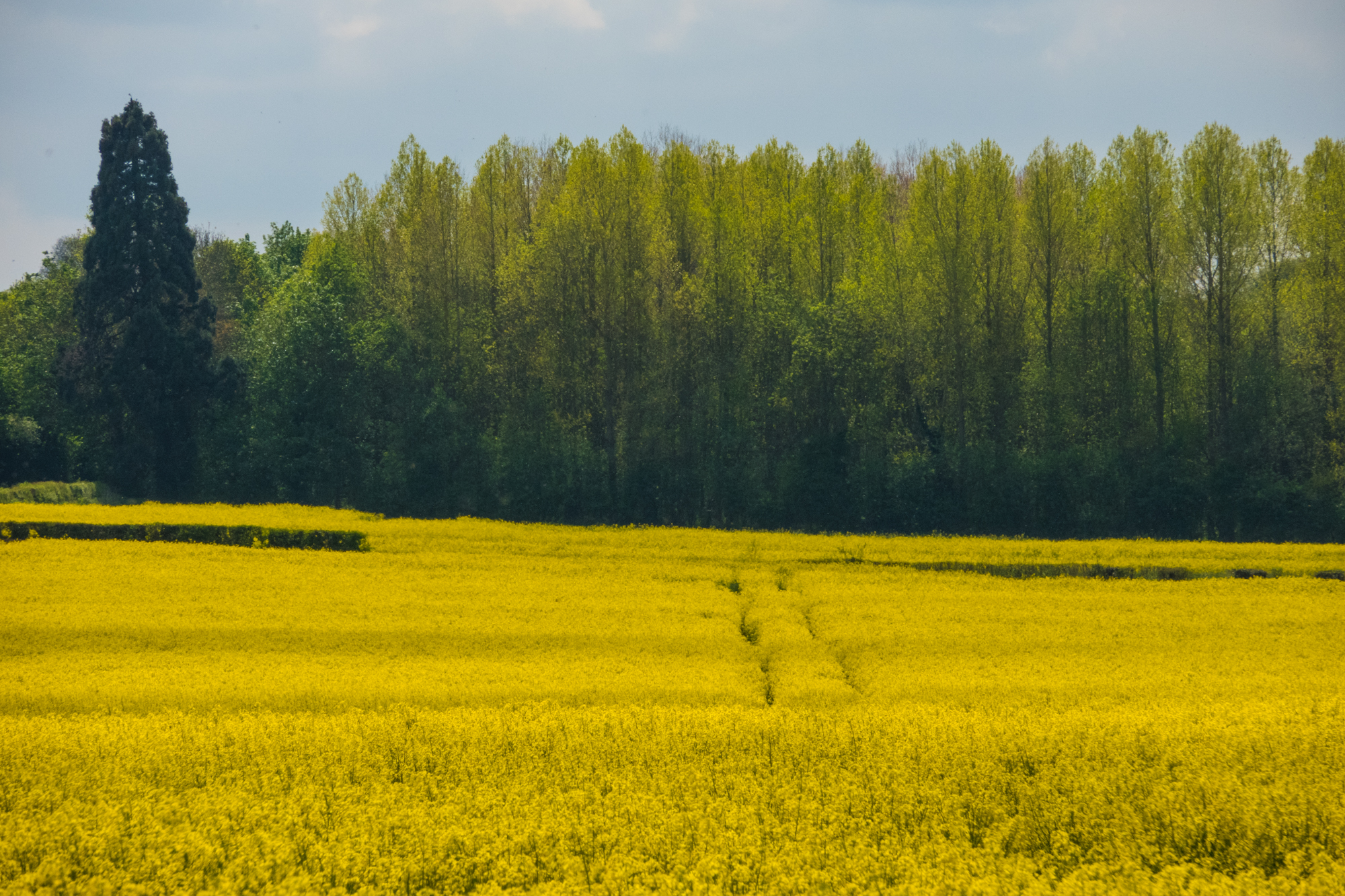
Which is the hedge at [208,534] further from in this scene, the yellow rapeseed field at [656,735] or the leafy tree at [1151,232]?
the leafy tree at [1151,232]

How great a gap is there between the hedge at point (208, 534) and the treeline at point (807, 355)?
15909 mm

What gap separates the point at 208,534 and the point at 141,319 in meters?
23.0

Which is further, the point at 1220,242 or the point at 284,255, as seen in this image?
the point at 284,255

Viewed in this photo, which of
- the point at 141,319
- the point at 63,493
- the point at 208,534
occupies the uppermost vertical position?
the point at 141,319

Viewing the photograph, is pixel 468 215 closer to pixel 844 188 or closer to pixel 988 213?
pixel 844 188

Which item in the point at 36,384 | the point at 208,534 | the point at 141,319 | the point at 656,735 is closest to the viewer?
the point at 656,735

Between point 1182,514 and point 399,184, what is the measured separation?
140 feet

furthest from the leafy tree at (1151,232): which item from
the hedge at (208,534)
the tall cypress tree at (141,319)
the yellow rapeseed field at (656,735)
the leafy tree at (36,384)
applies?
the leafy tree at (36,384)

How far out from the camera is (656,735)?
7840mm

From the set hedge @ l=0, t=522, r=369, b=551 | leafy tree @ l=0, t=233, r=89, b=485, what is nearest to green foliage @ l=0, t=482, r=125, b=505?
leafy tree @ l=0, t=233, r=89, b=485

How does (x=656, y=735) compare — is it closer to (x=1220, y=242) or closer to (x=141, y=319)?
(x=1220, y=242)

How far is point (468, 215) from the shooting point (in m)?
44.7

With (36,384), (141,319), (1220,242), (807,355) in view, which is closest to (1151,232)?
(1220,242)

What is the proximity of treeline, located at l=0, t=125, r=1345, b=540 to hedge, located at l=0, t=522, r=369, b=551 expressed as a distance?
15909 millimetres
